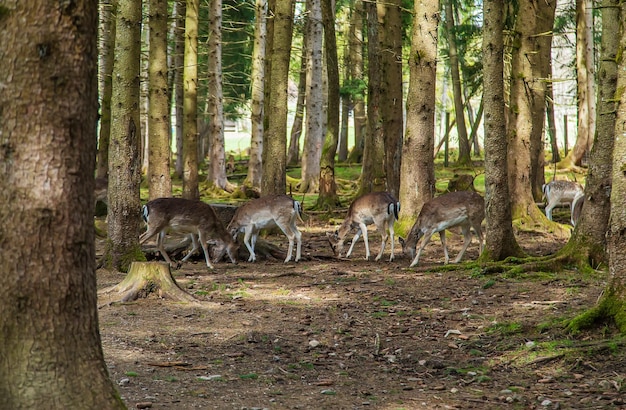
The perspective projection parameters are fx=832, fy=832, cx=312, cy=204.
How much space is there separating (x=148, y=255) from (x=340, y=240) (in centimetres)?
368

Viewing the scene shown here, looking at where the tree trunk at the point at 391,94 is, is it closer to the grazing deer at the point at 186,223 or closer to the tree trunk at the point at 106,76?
the grazing deer at the point at 186,223

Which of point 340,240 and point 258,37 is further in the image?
point 258,37

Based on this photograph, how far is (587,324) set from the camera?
25.7ft

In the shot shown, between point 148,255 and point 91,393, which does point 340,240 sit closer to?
point 148,255

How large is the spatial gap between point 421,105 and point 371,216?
228cm

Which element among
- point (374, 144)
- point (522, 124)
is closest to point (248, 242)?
point (374, 144)

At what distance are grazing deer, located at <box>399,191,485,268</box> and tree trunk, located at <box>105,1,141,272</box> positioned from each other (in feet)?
16.0

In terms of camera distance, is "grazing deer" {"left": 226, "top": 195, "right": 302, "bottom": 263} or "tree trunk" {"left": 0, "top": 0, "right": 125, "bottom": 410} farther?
"grazing deer" {"left": 226, "top": 195, "right": 302, "bottom": 263}

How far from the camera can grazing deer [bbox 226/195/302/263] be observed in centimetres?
1540

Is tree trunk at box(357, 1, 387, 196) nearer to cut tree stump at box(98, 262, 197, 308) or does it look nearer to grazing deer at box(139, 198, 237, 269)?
grazing deer at box(139, 198, 237, 269)

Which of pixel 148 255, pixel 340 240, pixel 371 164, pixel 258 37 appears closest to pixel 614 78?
pixel 340 240

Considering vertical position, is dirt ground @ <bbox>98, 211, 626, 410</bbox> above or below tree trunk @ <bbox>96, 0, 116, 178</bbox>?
below

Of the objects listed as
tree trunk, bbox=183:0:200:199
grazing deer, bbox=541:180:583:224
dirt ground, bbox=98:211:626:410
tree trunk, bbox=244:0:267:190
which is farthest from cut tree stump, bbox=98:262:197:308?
tree trunk, bbox=244:0:267:190

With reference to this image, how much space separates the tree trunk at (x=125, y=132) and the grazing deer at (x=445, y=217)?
16.0 feet
